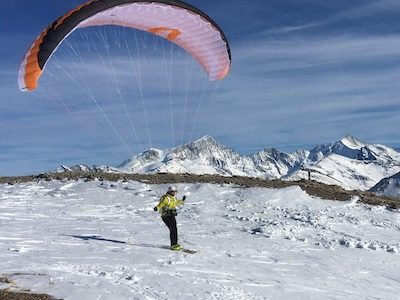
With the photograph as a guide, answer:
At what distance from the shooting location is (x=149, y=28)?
1844 centimetres

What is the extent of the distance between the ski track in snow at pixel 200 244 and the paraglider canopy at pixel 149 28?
4749 millimetres

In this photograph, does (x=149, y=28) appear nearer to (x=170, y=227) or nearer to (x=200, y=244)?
(x=170, y=227)

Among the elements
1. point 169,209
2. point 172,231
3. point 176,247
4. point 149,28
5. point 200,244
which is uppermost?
point 149,28

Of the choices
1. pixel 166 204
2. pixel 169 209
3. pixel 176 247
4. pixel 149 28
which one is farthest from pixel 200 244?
pixel 149 28

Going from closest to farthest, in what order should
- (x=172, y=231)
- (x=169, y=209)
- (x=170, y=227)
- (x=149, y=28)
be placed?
(x=172, y=231)
(x=170, y=227)
(x=169, y=209)
(x=149, y=28)

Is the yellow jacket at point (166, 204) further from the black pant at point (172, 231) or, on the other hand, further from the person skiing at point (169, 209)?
the black pant at point (172, 231)

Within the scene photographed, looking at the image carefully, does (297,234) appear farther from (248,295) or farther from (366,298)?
(248,295)

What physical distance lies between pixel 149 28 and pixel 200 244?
7359 mm

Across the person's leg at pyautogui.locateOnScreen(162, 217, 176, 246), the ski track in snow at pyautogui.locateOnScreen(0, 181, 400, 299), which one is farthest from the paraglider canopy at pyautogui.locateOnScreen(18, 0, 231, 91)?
the person's leg at pyautogui.locateOnScreen(162, 217, 176, 246)

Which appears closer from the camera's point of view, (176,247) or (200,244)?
(176,247)

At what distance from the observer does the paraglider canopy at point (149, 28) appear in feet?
43.9

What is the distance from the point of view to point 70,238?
16.6 m

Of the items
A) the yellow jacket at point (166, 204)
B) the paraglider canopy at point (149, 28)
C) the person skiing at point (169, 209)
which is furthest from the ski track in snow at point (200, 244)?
the paraglider canopy at point (149, 28)

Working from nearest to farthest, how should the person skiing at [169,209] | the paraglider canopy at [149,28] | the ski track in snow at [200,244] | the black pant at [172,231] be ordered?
the ski track in snow at [200,244], the paraglider canopy at [149,28], the black pant at [172,231], the person skiing at [169,209]
